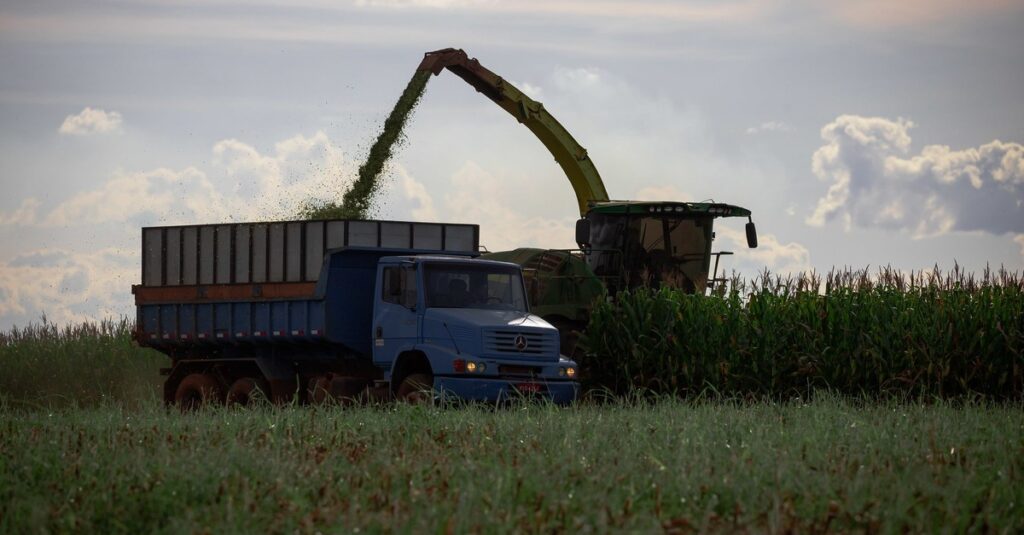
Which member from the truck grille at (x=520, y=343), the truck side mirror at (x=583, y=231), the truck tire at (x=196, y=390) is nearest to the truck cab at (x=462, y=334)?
the truck grille at (x=520, y=343)

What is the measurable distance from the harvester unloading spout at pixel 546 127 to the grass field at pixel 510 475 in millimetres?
15057

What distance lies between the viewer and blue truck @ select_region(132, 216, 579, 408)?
19.0 metres

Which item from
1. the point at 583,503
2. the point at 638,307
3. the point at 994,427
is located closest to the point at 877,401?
the point at 638,307

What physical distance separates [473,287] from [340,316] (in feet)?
8.07

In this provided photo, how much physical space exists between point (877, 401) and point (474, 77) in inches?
499

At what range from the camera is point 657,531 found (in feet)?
26.5

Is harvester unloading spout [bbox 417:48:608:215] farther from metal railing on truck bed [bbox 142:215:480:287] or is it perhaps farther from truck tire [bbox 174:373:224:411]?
truck tire [bbox 174:373:224:411]

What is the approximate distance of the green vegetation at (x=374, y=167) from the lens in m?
25.2

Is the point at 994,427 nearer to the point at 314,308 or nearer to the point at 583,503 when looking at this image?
the point at 583,503

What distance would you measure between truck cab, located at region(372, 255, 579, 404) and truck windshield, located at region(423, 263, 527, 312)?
0.6 inches

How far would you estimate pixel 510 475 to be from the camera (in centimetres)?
998

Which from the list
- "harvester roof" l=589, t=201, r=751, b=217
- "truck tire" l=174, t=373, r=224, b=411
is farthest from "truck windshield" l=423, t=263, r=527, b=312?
"truck tire" l=174, t=373, r=224, b=411

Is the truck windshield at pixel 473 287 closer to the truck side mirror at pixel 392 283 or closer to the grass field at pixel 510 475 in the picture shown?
the truck side mirror at pixel 392 283

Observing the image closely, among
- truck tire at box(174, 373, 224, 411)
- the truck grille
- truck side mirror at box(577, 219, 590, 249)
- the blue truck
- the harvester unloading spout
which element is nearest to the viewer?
the truck grille
